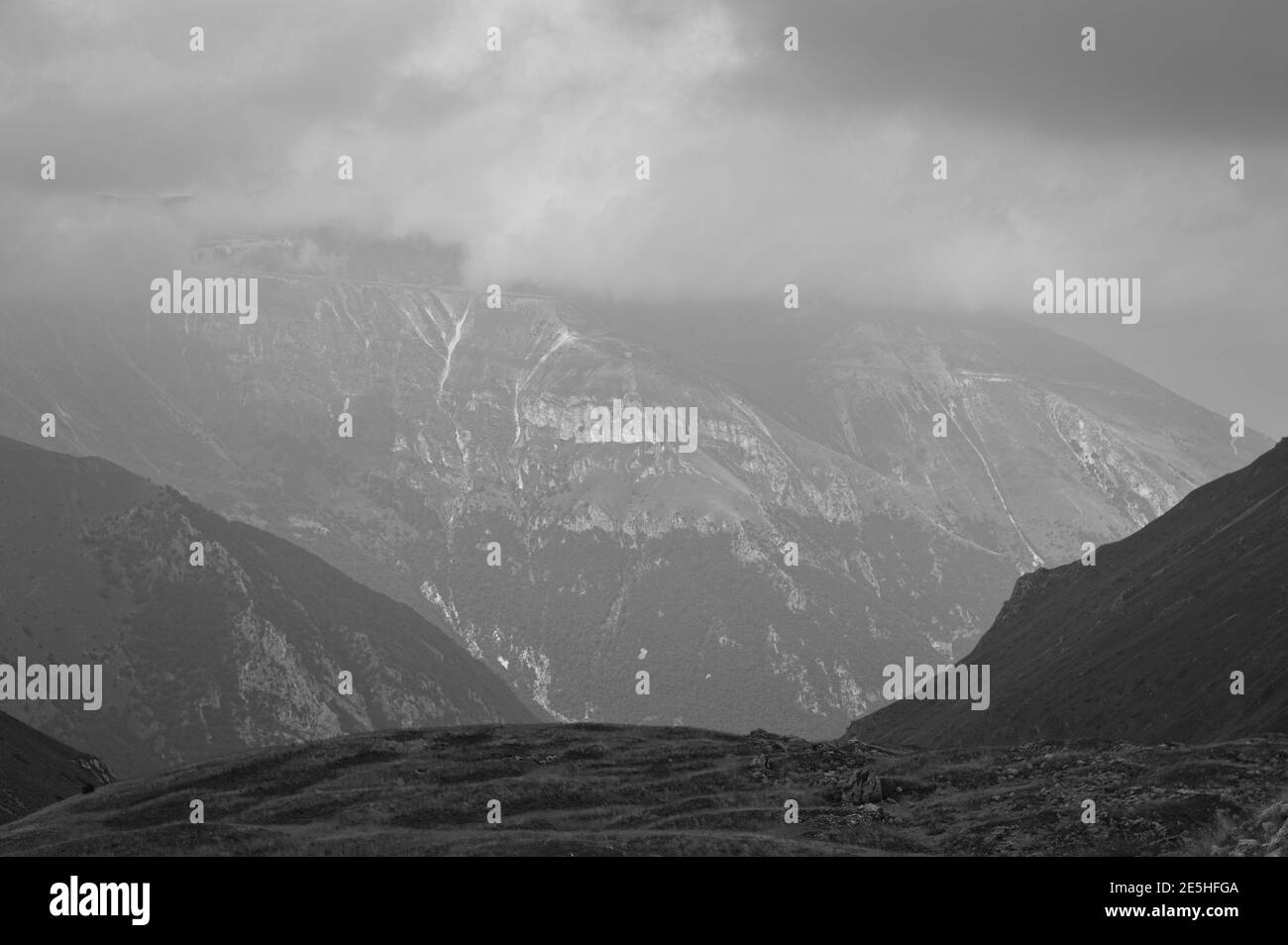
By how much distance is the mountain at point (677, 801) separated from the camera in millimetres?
80938

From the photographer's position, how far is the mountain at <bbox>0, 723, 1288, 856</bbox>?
80.9 metres

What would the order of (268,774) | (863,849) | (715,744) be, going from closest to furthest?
1. (863,849)
2. (268,774)
3. (715,744)

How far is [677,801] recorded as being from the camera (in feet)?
320
